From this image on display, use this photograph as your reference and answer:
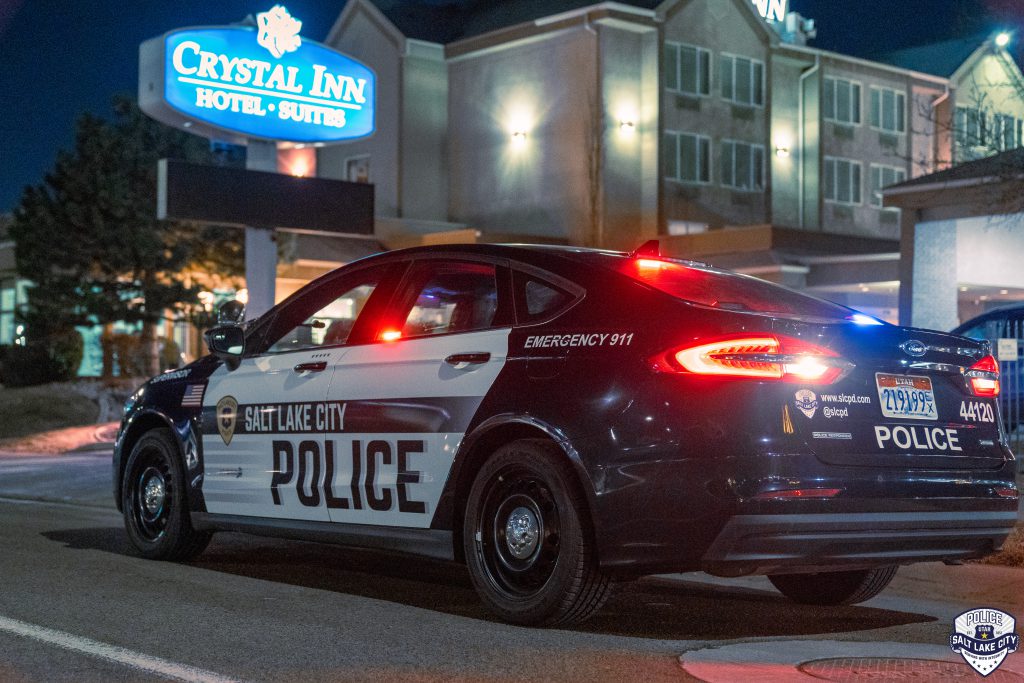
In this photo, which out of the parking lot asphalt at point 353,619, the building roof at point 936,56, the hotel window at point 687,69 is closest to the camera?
the parking lot asphalt at point 353,619

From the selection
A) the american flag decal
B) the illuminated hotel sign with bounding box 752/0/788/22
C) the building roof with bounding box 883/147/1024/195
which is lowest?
the american flag decal

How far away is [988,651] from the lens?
599 centimetres

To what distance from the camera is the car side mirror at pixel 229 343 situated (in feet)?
Answer: 26.8

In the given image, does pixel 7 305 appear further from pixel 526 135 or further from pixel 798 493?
pixel 798 493

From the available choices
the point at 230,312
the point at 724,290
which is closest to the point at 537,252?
the point at 724,290

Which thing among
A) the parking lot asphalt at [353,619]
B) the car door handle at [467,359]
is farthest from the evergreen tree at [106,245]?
the car door handle at [467,359]

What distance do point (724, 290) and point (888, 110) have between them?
4101 centimetres

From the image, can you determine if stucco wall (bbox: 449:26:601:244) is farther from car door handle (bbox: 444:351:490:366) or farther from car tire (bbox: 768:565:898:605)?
car door handle (bbox: 444:351:490:366)

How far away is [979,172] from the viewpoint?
66.1 feet

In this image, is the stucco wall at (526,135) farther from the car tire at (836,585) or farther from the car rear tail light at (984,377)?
the car rear tail light at (984,377)

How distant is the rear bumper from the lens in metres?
5.73

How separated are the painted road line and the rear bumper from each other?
197 cm

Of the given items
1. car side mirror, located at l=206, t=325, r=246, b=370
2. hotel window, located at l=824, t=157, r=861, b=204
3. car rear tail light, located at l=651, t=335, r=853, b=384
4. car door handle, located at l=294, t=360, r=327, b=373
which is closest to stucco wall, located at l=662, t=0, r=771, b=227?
hotel window, located at l=824, t=157, r=861, b=204
